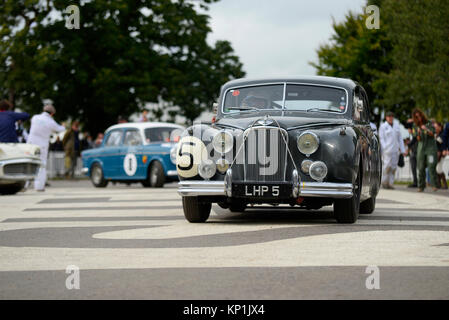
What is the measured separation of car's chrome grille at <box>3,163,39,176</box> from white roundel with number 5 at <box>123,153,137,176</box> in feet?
14.4

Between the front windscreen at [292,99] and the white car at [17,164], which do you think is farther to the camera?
the white car at [17,164]

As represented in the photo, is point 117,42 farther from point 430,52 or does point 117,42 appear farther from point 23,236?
point 23,236

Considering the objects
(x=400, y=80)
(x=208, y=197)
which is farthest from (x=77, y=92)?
(x=208, y=197)

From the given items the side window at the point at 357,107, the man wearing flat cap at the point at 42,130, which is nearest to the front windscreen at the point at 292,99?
the side window at the point at 357,107

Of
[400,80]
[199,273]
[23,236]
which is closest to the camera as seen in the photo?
[199,273]

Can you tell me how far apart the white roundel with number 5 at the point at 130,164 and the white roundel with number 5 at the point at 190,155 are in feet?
38.5

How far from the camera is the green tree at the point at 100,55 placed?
1492 inches

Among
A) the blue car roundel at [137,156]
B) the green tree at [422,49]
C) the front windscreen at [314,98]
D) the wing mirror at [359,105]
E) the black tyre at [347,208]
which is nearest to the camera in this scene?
the black tyre at [347,208]

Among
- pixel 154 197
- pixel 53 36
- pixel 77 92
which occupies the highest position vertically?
pixel 53 36

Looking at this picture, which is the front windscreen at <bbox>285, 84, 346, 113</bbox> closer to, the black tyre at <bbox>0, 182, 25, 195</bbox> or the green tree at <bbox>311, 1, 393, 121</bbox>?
the black tyre at <bbox>0, 182, 25, 195</bbox>

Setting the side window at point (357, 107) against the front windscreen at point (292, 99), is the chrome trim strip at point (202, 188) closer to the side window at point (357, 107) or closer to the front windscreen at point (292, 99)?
the front windscreen at point (292, 99)

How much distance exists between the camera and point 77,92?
40875 mm

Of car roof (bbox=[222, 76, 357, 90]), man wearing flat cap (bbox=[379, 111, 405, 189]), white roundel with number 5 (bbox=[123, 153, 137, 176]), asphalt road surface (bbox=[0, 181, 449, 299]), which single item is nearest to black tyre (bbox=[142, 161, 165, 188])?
white roundel with number 5 (bbox=[123, 153, 137, 176])
